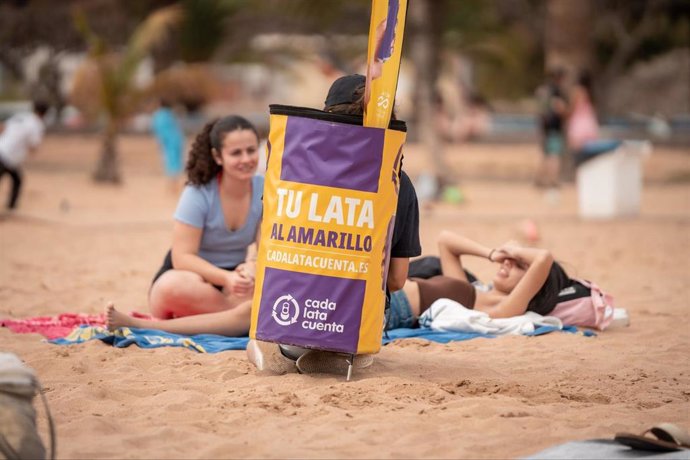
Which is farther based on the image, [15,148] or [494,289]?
[15,148]

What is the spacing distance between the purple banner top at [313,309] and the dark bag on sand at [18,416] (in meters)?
1.21

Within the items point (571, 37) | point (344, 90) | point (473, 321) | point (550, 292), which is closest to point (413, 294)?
point (473, 321)

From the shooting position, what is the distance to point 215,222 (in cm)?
598

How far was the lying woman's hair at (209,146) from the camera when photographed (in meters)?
5.87

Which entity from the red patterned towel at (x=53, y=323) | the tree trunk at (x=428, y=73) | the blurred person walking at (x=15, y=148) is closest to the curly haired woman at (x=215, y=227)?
the red patterned towel at (x=53, y=323)

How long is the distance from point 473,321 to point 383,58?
2.14 meters

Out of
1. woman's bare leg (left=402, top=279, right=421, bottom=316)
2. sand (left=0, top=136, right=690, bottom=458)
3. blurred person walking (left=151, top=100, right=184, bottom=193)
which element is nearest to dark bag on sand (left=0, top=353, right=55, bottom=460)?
sand (left=0, top=136, right=690, bottom=458)

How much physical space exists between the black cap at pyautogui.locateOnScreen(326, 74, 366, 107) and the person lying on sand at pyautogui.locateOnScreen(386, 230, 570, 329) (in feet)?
5.60

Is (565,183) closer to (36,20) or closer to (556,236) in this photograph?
(556,236)

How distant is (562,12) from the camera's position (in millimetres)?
17406

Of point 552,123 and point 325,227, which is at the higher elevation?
point 552,123

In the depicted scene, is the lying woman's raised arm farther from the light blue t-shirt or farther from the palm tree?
the palm tree

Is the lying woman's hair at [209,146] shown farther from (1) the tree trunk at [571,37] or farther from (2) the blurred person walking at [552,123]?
(1) the tree trunk at [571,37]

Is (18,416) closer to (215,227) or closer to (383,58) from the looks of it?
(383,58)
